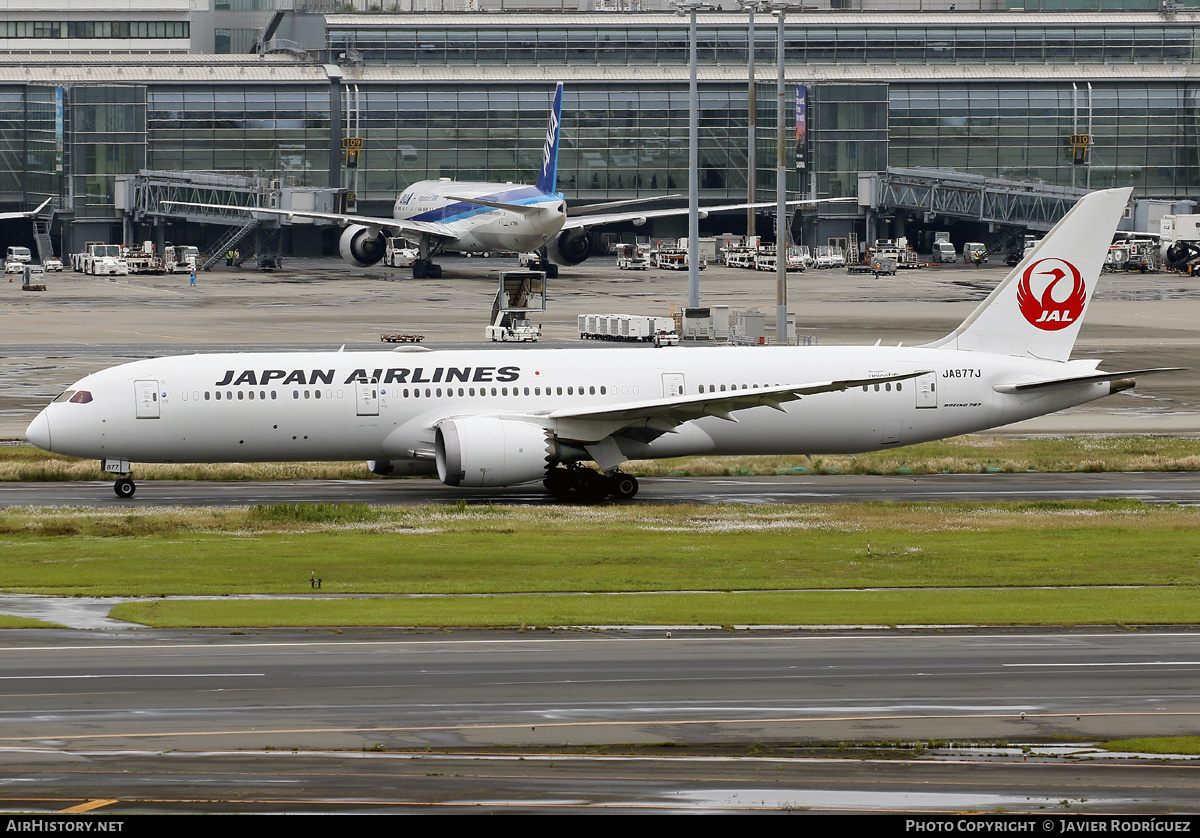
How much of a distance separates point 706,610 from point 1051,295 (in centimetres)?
2375

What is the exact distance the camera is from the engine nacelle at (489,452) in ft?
142

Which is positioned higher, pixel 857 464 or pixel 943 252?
pixel 943 252

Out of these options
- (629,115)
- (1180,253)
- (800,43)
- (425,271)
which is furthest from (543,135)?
(1180,253)

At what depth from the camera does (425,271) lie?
131625mm

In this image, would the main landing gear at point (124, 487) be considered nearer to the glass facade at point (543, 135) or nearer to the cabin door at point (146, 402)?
Answer: the cabin door at point (146, 402)

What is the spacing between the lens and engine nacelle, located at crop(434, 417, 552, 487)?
43219 mm

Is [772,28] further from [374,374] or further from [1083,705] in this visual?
[1083,705]

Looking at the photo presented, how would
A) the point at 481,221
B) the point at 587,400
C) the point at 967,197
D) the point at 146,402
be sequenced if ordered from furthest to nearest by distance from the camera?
the point at 967,197 < the point at 481,221 < the point at 587,400 < the point at 146,402

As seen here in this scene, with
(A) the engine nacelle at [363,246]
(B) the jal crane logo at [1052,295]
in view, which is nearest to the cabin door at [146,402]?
(B) the jal crane logo at [1052,295]

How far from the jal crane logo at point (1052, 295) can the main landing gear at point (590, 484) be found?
13.7 metres

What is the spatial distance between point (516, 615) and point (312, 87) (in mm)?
135051

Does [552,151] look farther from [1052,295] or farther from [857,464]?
[1052,295]

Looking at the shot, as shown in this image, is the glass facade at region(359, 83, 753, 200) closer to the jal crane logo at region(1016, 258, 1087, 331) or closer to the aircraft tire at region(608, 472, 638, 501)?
the jal crane logo at region(1016, 258, 1087, 331)

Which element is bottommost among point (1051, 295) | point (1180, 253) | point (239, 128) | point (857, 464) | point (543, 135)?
point (857, 464)
